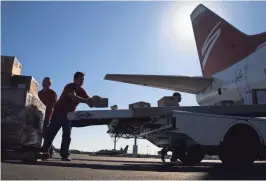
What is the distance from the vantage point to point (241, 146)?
18.3ft

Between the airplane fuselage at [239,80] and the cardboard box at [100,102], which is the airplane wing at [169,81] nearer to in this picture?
the airplane fuselage at [239,80]

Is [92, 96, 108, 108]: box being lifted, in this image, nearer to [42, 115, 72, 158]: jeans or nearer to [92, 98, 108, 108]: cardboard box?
[92, 98, 108, 108]: cardboard box

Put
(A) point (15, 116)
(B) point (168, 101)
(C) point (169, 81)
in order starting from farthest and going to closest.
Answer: (C) point (169, 81) < (B) point (168, 101) < (A) point (15, 116)

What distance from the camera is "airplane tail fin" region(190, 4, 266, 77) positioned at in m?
11.3

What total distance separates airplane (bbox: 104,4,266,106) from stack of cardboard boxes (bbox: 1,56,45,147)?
14.7 ft

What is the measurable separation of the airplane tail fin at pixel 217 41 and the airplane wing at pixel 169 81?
1.35 meters

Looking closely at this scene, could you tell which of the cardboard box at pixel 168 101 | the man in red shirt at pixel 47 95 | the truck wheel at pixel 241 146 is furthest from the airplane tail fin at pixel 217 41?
the man in red shirt at pixel 47 95

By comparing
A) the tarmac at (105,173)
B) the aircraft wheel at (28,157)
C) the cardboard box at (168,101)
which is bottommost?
the tarmac at (105,173)

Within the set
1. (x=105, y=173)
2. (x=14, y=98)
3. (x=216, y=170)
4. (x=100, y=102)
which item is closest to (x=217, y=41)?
(x=100, y=102)

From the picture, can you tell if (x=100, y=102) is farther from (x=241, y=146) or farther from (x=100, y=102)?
(x=241, y=146)

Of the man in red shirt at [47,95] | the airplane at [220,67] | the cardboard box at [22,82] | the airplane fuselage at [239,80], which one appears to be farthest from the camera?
the airplane at [220,67]

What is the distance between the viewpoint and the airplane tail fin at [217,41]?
37.2ft

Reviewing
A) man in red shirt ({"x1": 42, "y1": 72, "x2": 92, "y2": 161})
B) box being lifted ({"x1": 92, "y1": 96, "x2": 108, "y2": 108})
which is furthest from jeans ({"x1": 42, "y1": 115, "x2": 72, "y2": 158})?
box being lifted ({"x1": 92, "y1": 96, "x2": 108, "y2": 108})

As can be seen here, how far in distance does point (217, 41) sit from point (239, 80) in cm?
391
